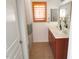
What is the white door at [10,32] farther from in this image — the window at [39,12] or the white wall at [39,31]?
the window at [39,12]

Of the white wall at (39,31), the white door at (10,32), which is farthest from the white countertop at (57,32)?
the white door at (10,32)

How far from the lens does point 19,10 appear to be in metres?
2.49

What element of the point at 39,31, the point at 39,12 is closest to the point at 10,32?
the point at 39,31

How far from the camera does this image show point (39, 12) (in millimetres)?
6461

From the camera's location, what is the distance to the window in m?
6.37

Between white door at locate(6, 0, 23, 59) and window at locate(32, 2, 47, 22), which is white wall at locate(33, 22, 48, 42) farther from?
white door at locate(6, 0, 23, 59)

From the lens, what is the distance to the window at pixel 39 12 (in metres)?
6.37

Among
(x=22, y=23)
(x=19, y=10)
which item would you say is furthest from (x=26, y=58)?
(x=19, y=10)

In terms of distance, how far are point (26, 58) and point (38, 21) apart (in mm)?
3869

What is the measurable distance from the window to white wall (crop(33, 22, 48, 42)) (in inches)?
14.9

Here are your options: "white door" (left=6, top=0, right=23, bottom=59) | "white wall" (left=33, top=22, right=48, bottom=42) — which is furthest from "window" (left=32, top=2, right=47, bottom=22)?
"white door" (left=6, top=0, right=23, bottom=59)

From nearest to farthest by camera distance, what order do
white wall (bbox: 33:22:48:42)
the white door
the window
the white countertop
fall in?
1. the white door
2. the white countertop
3. white wall (bbox: 33:22:48:42)
4. the window
